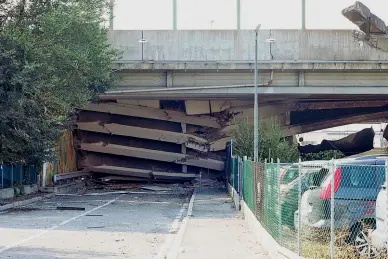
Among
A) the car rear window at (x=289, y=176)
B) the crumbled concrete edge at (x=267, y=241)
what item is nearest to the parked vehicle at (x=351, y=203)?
the crumbled concrete edge at (x=267, y=241)

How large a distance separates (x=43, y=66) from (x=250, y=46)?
13246 mm

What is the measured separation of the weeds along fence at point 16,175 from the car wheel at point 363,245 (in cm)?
2360

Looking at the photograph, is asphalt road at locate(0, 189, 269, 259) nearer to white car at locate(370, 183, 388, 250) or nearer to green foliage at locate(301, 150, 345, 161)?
white car at locate(370, 183, 388, 250)

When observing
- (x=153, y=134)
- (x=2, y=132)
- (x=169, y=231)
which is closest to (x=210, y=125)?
(x=153, y=134)

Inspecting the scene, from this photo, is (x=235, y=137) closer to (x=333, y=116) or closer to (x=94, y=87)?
(x=94, y=87)

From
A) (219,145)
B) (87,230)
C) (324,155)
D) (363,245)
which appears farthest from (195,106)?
(363,245)

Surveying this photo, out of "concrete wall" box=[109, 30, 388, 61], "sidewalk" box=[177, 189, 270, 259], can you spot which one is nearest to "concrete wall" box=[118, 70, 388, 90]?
"concrete wall" box=[109, 30, 388, 61]

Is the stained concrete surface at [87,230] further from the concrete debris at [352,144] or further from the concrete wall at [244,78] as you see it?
the concrete debris at [352,144]

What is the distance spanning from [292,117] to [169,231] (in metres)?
30.7

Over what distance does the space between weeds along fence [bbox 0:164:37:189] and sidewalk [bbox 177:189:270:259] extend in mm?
10686

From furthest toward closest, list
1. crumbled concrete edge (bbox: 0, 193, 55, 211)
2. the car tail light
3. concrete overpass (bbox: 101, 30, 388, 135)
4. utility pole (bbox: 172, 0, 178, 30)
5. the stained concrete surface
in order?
utility pole (bbox: 172, 0, 178, 30)
concrete overpass (bbox: 101, 30, 388, 135)
crumbled concrete edge (bbox: 0, 193, 55, 211)
the stained concrete surface
the car tail light

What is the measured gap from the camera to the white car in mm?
9633

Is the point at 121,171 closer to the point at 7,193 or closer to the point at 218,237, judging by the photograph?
the point at 7,193

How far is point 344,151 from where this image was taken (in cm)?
5231
